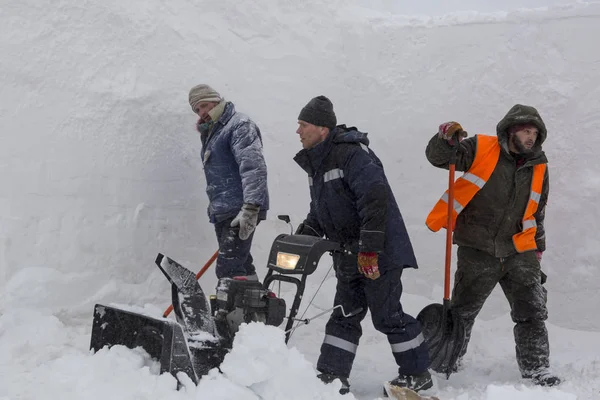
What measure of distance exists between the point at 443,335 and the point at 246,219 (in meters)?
1.54

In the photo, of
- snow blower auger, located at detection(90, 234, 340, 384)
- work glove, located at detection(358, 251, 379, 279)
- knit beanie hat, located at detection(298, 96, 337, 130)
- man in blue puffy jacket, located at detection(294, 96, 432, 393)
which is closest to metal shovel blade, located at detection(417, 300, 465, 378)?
man in blue puffy jacket, located at detection(294, 96, 432, 393)

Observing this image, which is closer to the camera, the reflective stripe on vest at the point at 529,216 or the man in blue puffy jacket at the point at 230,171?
the reflective stripe on vest at the point at 529,216

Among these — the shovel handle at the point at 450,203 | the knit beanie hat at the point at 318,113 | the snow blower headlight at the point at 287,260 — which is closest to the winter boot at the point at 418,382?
the shovel handle at the point at 450,203

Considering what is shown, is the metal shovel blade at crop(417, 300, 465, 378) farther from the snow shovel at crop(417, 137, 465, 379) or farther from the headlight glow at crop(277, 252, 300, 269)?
the headlight glow at crop(277, 252, 300, 269)

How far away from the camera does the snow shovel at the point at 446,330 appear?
412 cm

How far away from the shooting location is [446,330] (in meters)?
4.21

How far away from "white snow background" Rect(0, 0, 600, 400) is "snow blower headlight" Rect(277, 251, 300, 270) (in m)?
0.80

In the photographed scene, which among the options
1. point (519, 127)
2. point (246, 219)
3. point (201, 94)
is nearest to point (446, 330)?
point (519, 127)

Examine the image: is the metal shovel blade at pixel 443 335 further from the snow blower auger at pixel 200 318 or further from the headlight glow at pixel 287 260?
the headlight glow at pixel 287 260

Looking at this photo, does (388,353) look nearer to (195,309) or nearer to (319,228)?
(319,228)

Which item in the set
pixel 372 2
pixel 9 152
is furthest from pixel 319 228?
pixel 372 2

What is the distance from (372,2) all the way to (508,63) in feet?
10.9

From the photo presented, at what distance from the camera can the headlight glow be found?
3.61m

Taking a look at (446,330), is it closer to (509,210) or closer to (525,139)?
(509,210)
